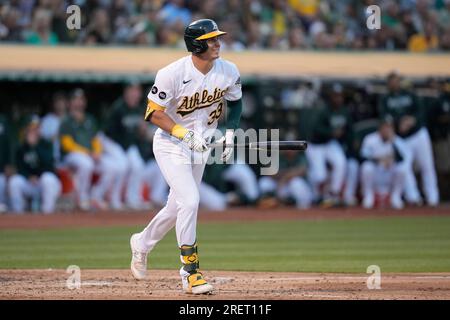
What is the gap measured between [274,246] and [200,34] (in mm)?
4823

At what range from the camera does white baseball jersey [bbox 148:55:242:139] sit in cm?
793

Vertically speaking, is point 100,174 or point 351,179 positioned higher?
point 100,174

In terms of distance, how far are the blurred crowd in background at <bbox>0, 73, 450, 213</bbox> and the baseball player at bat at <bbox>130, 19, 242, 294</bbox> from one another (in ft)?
28.1

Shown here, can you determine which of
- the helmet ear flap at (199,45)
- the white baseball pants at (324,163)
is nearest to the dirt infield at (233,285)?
the helmet ear flap at (199,45)

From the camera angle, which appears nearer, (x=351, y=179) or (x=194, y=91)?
(x=194, y=91)

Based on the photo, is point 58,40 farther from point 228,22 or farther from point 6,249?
point 6,249

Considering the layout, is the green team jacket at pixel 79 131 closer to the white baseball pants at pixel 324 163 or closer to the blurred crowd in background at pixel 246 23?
the blurred crowd in background at pixel 246 23

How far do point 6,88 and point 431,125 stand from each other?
842cm

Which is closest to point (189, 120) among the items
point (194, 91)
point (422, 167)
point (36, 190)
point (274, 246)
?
point (194, 91)

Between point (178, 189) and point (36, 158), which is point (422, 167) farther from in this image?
point (178, 189)

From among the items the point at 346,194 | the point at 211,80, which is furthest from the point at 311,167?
the point at 211,80

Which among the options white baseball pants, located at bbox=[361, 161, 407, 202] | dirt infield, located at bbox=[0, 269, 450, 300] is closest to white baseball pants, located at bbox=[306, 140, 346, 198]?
white baseball pants, located at bbox=[361, 161, 407, 202]

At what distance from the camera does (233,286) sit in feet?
27.0

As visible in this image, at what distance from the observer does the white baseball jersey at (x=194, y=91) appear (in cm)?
793
